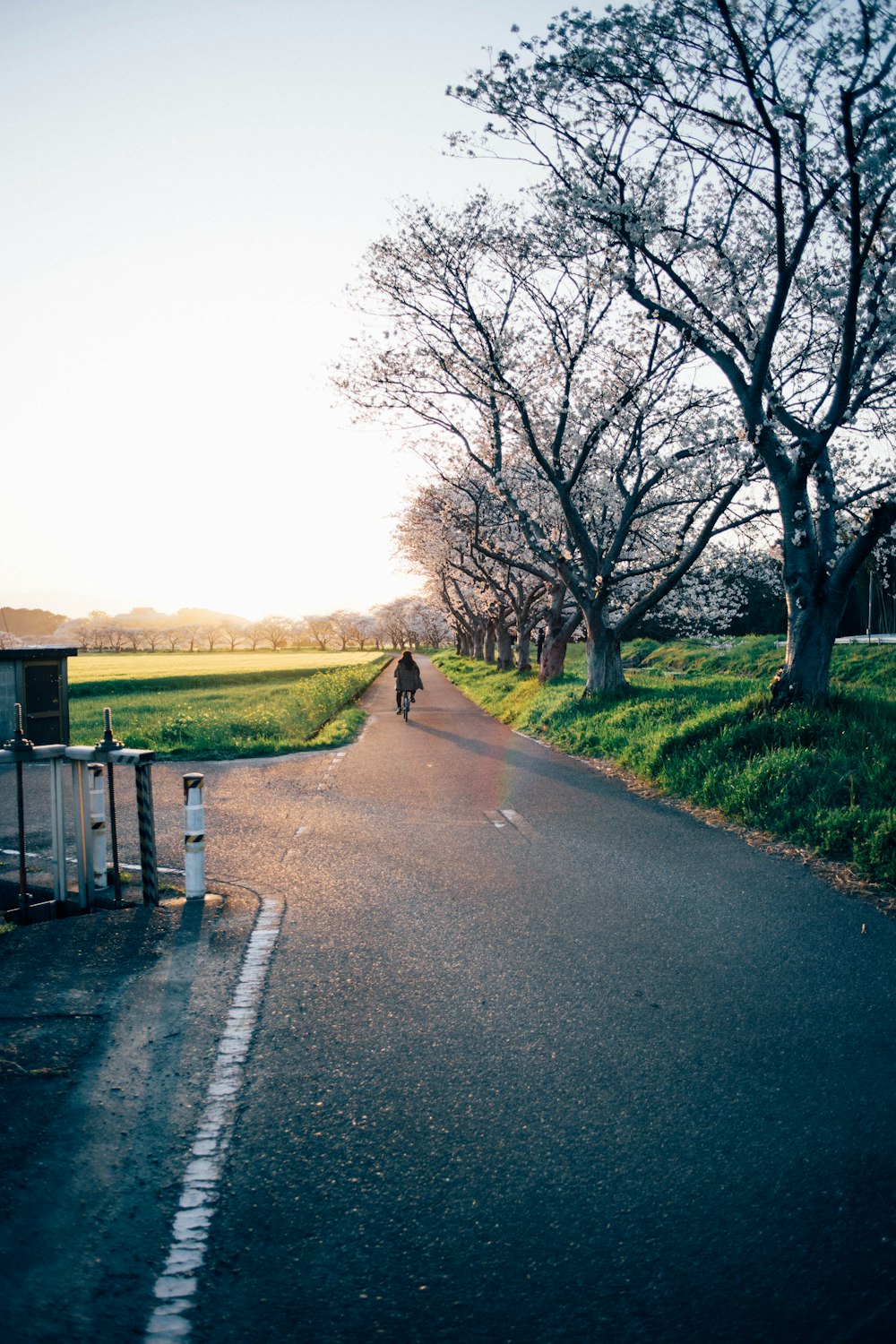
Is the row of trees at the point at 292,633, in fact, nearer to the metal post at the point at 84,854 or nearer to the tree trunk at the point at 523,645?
the tree trunk at the point at 523,645

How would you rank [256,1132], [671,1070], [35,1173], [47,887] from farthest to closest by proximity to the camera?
[47,887], [671,1070], [256,1132], [35,1173]

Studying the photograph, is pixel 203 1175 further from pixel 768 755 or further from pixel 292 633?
pixel 292 633

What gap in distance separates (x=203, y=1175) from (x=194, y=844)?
12.9ft

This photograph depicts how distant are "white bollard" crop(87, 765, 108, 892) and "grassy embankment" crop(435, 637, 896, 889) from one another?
6.28 metres

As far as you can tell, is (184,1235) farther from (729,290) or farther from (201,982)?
(729,290)

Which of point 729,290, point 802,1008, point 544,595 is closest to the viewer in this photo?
point 802,1008

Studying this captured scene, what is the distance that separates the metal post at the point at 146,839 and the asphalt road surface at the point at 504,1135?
0.69m

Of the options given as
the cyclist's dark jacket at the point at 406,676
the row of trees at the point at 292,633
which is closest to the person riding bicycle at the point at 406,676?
the cyclist's dark jacket at the point at 406,676

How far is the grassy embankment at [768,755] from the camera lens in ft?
26.1

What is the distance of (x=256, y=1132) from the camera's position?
3.34 meters

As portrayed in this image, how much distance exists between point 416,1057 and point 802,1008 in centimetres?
206

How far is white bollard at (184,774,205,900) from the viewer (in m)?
6.78

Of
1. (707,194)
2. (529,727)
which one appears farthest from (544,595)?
(707,194)

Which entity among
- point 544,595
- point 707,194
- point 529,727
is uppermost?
point 707,194
